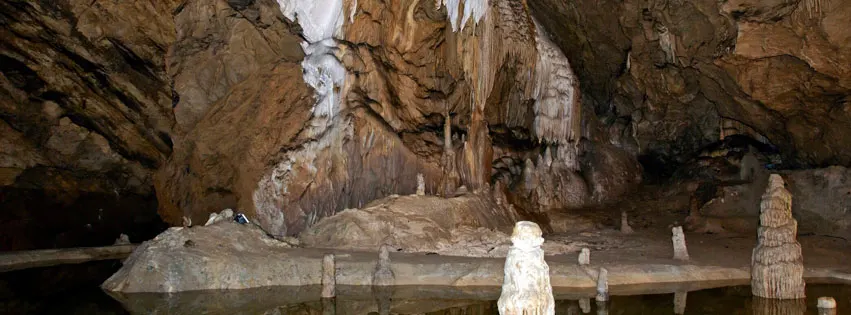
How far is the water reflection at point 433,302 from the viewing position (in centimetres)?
1108

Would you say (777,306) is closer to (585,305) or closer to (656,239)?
(585,305)

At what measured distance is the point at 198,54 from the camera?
67.9ft

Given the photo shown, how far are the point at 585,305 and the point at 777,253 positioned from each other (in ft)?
10.2

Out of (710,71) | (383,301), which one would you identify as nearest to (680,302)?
(383,301)

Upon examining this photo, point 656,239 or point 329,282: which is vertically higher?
point 656,239

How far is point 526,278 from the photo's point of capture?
21.7ft

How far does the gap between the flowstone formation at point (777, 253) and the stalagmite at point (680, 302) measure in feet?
3.57

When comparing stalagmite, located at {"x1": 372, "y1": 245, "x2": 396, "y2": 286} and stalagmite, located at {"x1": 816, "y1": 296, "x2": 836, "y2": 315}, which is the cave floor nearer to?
stalagmite, located at {"x1": 372, "y1": 245, "x2": 396, "y2": 286}

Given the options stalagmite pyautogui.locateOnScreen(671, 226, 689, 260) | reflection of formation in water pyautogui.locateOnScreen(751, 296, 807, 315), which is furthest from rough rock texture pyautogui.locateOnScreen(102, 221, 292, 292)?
reflection of formation in water pyautogui.locateOnScreen(751, 296, 807, 315)

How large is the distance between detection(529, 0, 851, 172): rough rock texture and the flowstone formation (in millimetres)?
6919

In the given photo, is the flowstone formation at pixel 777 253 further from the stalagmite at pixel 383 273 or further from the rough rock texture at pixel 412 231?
the stalagmite at pixel 383 273

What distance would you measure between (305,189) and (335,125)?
1.75 m

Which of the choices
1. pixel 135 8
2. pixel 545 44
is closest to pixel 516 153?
pixel 545 44

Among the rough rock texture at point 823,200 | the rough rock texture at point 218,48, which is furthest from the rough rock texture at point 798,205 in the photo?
the rough rock texture at point 218,48
